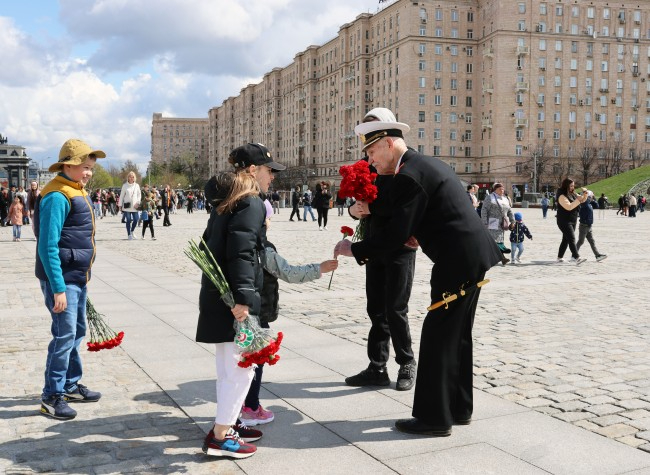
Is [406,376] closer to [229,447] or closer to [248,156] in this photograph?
[229,447]

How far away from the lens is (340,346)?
665 cm

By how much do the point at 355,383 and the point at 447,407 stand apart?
120 cm

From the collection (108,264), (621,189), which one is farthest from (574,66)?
(108,264)

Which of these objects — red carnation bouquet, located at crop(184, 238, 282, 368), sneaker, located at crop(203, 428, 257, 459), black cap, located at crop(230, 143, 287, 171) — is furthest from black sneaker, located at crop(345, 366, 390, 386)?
black cap, located at crop(230, 143, 287, 171)

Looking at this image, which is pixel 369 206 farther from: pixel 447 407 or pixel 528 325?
pixel 528 325

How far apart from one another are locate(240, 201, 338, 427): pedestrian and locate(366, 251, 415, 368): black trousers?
2.86ft

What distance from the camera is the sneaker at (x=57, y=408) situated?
448 cm

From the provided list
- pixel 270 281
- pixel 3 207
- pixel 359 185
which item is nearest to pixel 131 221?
pixel 3 207

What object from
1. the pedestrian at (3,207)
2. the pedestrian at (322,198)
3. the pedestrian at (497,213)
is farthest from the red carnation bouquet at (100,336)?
the pedestrian at (3,207)

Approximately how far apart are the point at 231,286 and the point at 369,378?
77.7 inches

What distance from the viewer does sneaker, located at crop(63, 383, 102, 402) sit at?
4796 millimetres

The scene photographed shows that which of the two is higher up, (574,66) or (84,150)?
A: (574,66)

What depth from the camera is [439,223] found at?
13.9 feet

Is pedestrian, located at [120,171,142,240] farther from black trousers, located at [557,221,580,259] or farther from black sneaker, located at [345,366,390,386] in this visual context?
black sneaker, located at [345,366,390,386]
